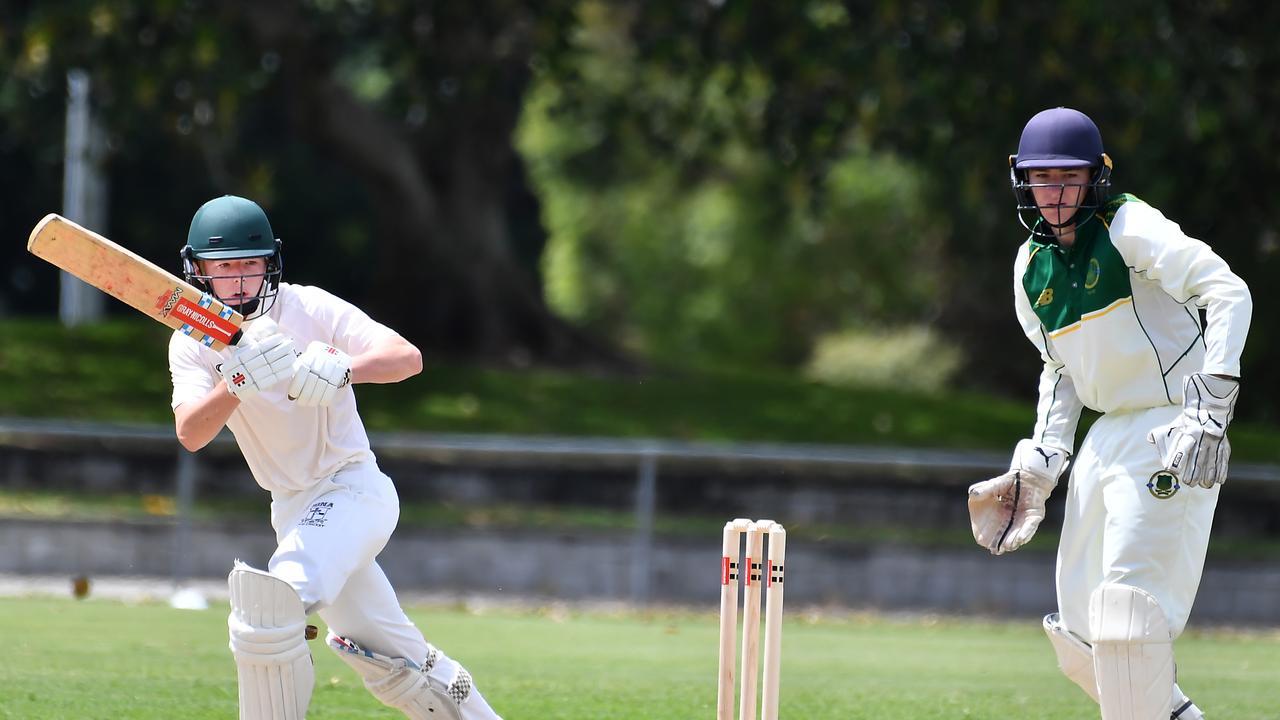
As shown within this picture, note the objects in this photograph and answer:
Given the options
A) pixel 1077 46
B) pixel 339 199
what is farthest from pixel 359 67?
pixel 1077 46

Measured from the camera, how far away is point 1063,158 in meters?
5.01

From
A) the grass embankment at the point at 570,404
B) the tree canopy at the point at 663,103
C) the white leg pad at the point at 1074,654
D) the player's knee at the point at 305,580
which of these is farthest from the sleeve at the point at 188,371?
the grass embankment at the point at 570,404

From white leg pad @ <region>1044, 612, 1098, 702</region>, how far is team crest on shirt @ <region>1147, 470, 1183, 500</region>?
48 cm

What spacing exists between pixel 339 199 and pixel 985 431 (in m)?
18.1

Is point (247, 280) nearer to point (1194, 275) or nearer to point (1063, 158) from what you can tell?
point (1063, 158)

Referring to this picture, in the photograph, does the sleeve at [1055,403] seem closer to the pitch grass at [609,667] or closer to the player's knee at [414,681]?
the pitch grass at [609,667]

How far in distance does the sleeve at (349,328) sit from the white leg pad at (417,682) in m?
0.86

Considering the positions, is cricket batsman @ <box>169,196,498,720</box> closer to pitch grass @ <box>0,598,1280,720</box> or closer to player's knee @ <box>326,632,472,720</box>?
player's knee @ <box>326,632,472,720</box>

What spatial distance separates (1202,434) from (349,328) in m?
2.45

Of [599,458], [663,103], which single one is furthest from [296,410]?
[663,103]

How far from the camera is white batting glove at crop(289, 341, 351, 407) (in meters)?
4.69

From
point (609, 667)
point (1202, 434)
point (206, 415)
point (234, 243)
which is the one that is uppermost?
point (234, 243)

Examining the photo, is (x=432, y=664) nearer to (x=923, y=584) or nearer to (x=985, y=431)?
(x=923, y=584)

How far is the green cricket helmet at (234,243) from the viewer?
16.5 ft
